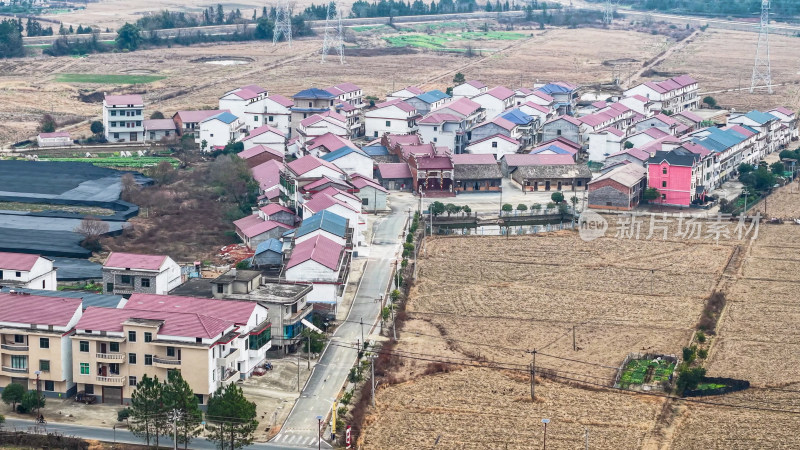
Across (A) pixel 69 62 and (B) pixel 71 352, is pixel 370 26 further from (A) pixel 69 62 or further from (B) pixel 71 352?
(B) pixel 71 352

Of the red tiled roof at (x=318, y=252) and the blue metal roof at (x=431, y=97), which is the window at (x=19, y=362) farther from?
the blue metal roof at (x=431, y=97)

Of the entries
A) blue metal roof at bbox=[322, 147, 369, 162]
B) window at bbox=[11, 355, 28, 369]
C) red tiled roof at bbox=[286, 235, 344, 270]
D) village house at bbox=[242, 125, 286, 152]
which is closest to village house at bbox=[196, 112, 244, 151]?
village house at bbox=[242, 125, 286, 152]

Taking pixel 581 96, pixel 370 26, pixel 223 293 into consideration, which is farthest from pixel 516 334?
pixel 370 26

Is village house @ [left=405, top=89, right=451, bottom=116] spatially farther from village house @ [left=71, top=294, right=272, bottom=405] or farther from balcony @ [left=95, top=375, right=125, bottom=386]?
balcony @ [left=95, top=375, right=125, bottom=386]

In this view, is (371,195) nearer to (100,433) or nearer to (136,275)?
(136,275)

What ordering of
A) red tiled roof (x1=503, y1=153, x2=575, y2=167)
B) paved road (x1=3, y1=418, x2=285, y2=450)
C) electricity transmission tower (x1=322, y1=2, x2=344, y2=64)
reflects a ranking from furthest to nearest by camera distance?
electricity transmission tower (x1=322, y1=2, x2=344, y2=64) < red tiled roof (x1=503, y1=153, x2=575, y2=167) < paved road (x1=3, y1=418, x2=285, y2=450)

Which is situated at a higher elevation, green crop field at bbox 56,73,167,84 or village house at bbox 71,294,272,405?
green crop field at bbox 56,73,167,84

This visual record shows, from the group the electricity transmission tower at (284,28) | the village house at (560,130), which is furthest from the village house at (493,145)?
the electricity transmission tower at (284,28)
